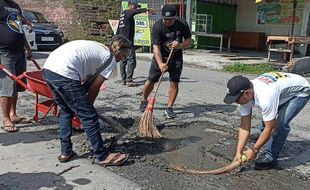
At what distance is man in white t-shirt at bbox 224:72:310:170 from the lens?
145 inches

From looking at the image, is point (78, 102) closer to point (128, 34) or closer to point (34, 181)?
point (34, 181)

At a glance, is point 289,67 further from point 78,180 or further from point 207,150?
point 78,180

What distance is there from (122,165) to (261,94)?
5.40 feet

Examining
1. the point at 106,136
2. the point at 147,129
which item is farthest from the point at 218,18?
the point at 106,136

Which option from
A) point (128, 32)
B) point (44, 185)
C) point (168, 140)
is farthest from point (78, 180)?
point (128, 32)

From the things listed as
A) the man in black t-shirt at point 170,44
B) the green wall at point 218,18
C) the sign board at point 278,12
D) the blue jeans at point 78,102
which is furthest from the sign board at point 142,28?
the blue jeans at point 78,102

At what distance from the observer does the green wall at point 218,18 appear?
61.7 ft

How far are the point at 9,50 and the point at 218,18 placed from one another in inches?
617

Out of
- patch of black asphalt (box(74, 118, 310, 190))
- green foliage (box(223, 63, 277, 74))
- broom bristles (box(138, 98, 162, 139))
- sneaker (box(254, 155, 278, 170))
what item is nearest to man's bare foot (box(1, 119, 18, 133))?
patch of black asphalt (box(74, 118, 310, 190))

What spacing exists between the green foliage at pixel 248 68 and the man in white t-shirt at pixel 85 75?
8.46 metres

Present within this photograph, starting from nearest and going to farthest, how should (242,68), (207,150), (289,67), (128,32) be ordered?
(207,150) → (128,32) → (289,67) → (242,68)

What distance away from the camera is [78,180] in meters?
3.87

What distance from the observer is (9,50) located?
5254 millimetres

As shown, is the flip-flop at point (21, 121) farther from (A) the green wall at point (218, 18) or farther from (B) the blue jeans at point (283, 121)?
(A) the green wall at point (218, 18)
